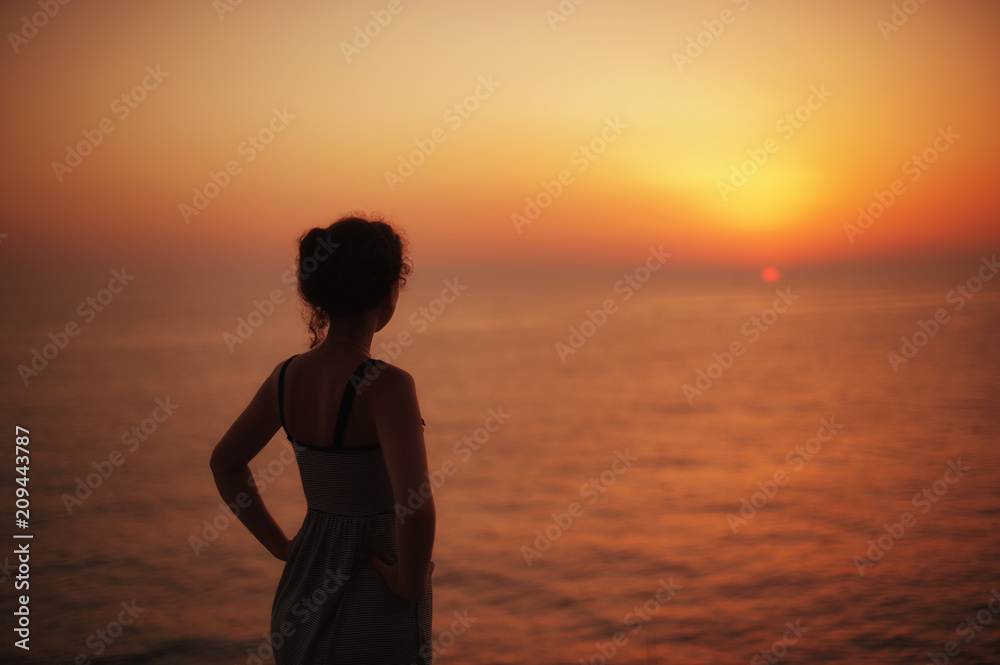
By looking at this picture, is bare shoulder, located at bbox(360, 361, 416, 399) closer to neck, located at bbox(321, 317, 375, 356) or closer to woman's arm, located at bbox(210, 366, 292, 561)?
neck, located at bbox(321, 317, 375, 356)

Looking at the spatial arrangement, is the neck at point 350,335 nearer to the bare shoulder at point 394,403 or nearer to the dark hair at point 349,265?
the dark hair at point 349,265

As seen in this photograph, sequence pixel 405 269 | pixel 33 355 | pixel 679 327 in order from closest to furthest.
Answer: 1. pixel 405 269
2. pixel 33 355
3. pixel 679 327

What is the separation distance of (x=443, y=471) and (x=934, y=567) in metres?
5.14

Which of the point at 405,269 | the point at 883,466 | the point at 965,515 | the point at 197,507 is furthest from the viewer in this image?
the point at 883,466

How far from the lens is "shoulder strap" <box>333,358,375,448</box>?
1494mm

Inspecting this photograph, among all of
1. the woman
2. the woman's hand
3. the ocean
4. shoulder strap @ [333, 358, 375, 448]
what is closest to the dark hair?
the woman

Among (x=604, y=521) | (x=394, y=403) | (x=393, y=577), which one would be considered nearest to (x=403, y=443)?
(x=394, y=403)

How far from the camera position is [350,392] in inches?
59.3

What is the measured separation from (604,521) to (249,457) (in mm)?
5736

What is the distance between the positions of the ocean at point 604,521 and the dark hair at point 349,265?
12.3 feet

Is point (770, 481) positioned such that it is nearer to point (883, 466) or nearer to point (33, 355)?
point (883, 466)

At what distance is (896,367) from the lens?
16984mm

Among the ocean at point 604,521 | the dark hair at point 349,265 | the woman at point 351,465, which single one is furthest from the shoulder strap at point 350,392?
the ocean at point 604,521

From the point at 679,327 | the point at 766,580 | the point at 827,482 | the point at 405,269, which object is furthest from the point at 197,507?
the point at 679,327
